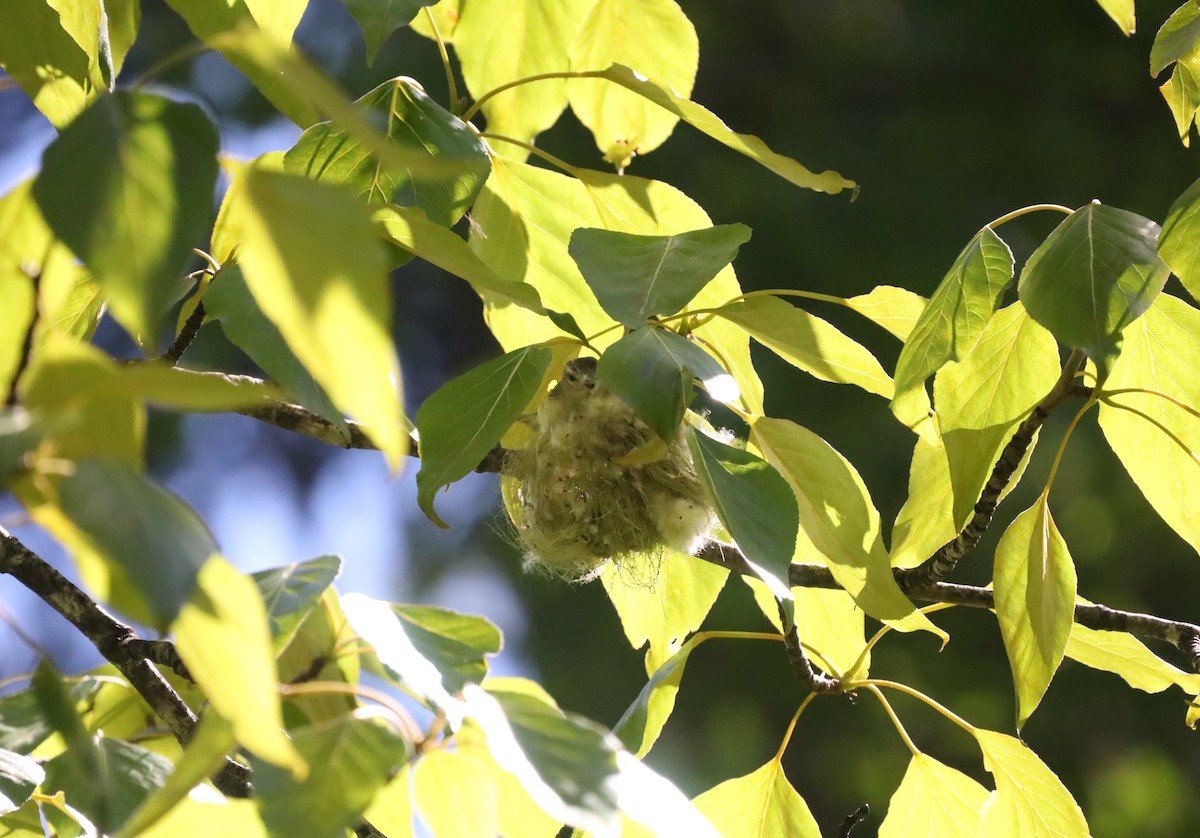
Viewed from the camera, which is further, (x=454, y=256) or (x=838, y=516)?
(x=838, y=516)

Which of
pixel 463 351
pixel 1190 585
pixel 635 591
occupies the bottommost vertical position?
pixel 1190 585

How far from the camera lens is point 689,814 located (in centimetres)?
35

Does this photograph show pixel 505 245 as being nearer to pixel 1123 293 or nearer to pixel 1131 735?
pixel 1123 293

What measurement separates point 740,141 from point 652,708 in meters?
0.31

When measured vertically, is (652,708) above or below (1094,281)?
below

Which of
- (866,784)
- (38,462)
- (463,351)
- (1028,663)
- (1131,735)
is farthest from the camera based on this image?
(463,351)

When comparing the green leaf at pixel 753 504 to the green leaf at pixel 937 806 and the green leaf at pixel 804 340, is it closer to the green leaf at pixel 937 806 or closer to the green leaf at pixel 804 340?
the green leaf at pixel 804 340

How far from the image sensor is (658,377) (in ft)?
1.44

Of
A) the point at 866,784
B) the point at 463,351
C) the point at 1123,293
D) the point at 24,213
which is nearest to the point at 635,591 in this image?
the point at 1123,293

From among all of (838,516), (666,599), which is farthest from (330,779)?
(666,599)

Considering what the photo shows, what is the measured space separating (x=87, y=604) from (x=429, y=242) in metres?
0.31

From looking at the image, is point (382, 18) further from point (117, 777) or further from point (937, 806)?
point (937, 806)

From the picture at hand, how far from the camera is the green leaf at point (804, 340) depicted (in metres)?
0.56

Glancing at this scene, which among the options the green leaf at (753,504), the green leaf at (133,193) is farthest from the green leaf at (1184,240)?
the green leaf at (133,193)
